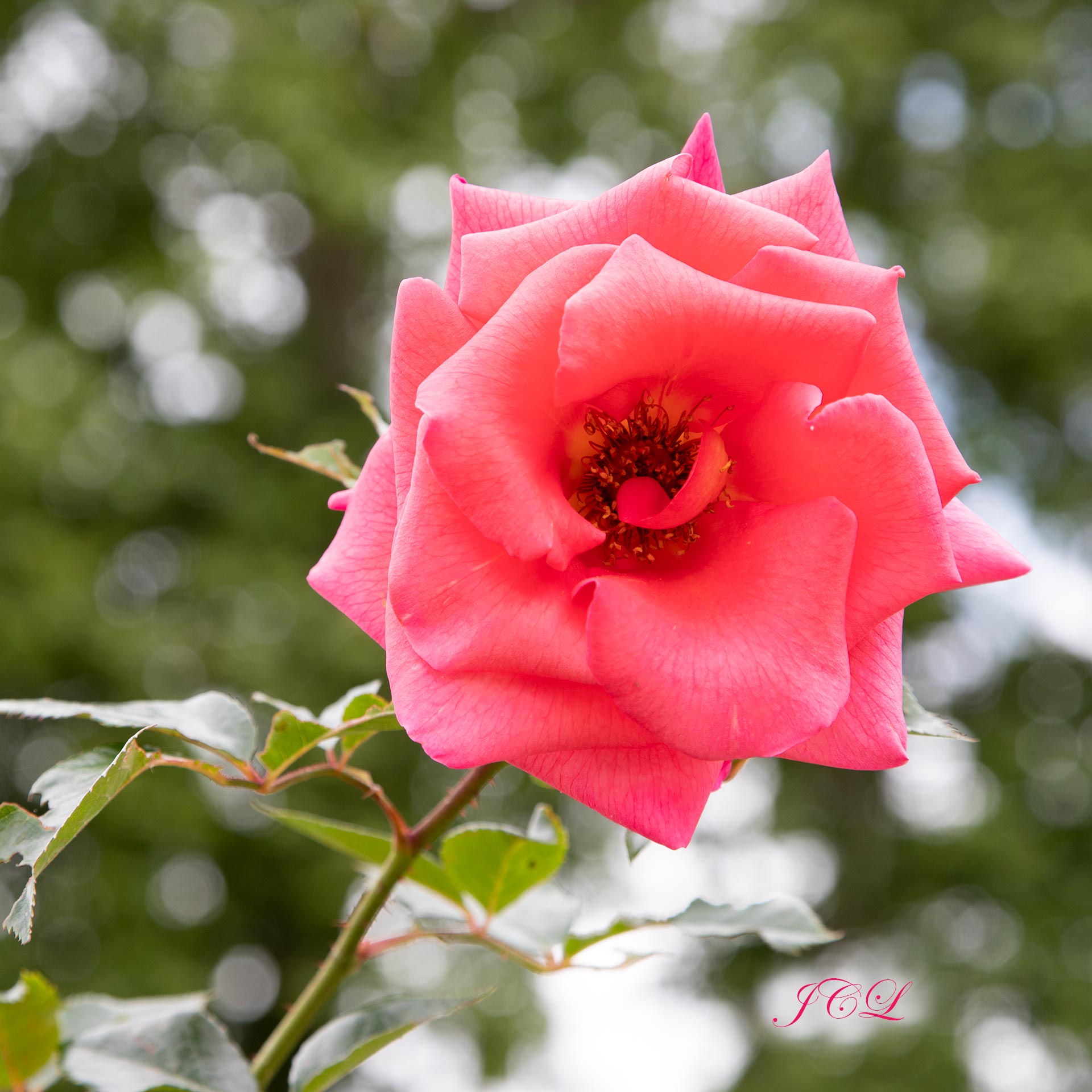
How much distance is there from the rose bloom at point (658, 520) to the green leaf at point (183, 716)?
0.44ft

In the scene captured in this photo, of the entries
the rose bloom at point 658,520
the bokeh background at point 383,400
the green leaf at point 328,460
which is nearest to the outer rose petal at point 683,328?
the rose bloom at point 658,520

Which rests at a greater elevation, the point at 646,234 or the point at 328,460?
the point at 646,234

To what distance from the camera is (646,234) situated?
17.8 inches

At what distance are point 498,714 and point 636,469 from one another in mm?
169

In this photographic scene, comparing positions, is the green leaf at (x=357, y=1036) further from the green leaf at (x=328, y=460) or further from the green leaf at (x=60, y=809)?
the green leaf at (x=328, y=460)

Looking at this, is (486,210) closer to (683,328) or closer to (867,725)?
(683,328)

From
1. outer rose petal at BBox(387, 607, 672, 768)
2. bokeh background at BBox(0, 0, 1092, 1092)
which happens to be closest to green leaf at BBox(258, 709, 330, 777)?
outer rose petal at BBox(387, 607, 672, 768)

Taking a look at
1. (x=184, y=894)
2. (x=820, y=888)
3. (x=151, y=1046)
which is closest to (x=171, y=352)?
(x=184, y=894)

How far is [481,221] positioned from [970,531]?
0.87ft

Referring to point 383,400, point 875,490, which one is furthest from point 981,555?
point 383,400

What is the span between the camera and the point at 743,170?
5.11 metres

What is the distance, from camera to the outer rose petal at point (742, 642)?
15.3 inches

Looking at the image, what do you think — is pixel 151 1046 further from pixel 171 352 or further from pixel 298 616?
pixel 171 352

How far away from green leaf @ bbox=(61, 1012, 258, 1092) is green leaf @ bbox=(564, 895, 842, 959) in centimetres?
22
